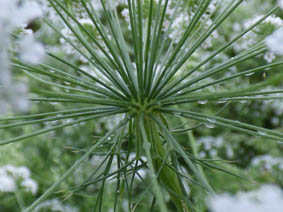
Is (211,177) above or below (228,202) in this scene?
below

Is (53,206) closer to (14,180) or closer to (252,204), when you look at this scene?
(14,180)

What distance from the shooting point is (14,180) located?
220cm

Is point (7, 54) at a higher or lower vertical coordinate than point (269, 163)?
higher

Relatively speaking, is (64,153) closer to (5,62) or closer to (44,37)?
(44,37)

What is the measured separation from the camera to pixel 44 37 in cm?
239

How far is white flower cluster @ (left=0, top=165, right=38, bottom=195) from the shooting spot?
2.18 meters

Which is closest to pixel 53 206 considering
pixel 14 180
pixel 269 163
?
pixel 14 180

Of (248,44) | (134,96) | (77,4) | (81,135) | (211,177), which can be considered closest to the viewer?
(134,96)

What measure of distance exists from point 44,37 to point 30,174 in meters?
0.96

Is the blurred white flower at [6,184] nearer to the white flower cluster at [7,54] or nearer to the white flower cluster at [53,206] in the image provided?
the white flower cluster at [53,206]

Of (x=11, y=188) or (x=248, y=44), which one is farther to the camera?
(x=11, y=188)

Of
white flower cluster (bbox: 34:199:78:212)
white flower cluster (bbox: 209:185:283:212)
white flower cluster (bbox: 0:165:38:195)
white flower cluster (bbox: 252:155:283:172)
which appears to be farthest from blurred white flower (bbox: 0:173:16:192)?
white flower cluster (bbox: 209:185:283:212)

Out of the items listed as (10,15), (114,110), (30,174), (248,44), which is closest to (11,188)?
(30,174)

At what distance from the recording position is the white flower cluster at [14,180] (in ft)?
7.15
